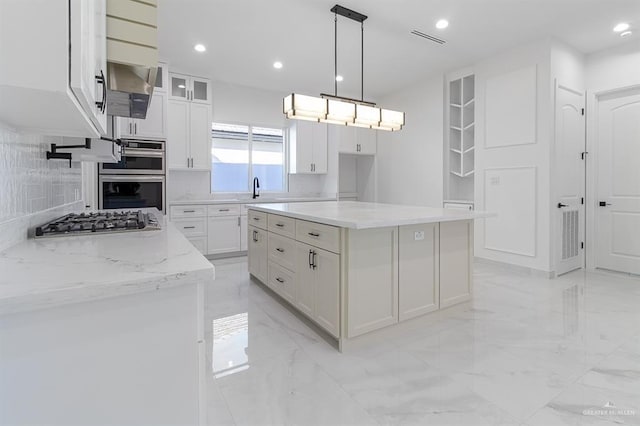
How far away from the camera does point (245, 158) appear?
5805mm

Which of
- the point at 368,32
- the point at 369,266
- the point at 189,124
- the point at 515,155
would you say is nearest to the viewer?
the point at 369,266

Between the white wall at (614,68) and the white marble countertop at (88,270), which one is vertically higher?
the white wall at (614,68)

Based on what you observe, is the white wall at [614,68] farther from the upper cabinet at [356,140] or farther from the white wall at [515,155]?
the upper cabinet at [356,140]

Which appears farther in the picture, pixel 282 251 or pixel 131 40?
pixel 282 251

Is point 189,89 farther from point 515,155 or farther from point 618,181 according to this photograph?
point 618,181

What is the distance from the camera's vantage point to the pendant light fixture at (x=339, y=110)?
9.82 feet

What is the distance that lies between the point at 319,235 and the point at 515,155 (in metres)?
3.31

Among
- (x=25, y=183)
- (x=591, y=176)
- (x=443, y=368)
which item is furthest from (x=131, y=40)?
(x=591, y=176)

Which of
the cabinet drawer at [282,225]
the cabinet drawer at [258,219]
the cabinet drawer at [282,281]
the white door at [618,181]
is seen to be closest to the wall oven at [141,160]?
the cabinet drawer at [258,219]

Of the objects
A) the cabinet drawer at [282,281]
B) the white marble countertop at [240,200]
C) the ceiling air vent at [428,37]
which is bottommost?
the cabinet drawer at [282,281]

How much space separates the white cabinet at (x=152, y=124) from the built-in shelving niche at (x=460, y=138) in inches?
169

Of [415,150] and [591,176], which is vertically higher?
[415,150]

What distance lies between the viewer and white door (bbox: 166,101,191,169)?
484 centimetres

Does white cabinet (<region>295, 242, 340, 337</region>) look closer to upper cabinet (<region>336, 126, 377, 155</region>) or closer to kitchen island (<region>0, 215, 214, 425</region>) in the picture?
kitchen island (<region>0, 215, 214, 425</region>)
